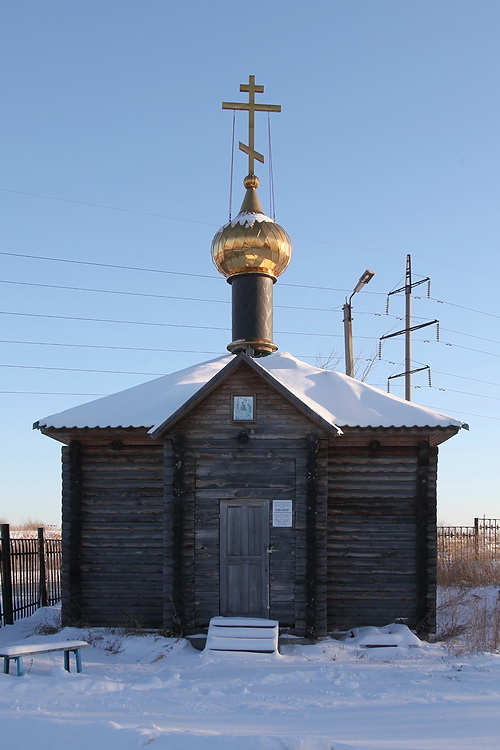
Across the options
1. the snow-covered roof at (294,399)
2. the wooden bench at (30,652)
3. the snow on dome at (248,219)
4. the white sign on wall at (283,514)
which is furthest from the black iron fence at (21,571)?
the snow on dome at (248,219)

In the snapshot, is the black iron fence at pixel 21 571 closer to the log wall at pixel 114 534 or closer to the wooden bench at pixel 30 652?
the log wall at pixel 114 534

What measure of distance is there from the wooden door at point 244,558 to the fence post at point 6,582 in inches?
191

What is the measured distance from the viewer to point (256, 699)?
24.4ft

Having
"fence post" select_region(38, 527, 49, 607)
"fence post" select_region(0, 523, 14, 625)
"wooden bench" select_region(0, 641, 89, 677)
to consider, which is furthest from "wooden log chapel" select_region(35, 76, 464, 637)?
"fence post" select_region(38, 527, 49, 607)

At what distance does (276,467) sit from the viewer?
11.1 metres

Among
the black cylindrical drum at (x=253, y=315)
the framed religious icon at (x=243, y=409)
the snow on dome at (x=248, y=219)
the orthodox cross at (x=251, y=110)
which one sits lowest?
the framed religious icon at (x=243, y=409)

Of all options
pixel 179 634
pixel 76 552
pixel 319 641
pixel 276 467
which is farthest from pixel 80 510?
pixel 319 641

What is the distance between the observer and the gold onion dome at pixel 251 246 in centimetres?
1520

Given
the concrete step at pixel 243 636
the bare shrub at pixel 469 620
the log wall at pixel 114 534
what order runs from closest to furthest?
1. the concrete step at pixel 243 636
2. the bare shrub at pixel 469 620
3. the log wall at pixel 114 534

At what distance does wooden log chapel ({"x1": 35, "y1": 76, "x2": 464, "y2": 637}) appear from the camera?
1091 centimetres

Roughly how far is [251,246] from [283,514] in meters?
6.37

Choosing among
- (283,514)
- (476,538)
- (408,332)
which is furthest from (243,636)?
(408,332)

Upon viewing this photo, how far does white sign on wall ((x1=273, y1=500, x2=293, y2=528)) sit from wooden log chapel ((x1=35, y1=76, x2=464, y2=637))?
0.02 metres

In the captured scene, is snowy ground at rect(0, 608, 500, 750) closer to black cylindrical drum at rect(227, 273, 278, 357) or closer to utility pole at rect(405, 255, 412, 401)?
black cylindrical drum at rect(227, 273, 278, 357)
